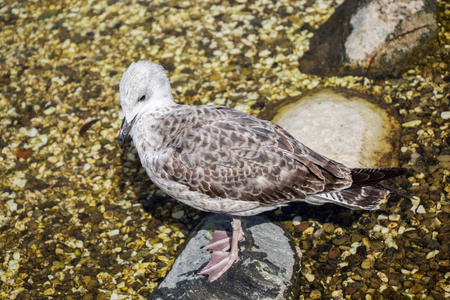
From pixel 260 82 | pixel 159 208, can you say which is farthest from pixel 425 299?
pixel 260 82

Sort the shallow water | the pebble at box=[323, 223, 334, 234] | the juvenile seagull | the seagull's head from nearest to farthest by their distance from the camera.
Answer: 1. the juvenile seagull
2. the seagull's head
3. the shallow water
4. the pebble at box=[323, 223, 334, 234]

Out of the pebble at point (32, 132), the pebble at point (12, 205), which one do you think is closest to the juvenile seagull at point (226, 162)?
the pebble at point (12, 205)

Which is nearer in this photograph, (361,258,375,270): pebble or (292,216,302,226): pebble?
(361,258,375,270): pebble

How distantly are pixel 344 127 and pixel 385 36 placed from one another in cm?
177

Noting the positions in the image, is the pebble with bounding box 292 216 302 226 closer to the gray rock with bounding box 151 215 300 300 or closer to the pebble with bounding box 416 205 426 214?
the gray rock with bounding box 151 215 300 300

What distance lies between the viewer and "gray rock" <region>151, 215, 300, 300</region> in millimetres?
5270

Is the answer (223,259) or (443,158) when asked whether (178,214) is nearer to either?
(223,259)

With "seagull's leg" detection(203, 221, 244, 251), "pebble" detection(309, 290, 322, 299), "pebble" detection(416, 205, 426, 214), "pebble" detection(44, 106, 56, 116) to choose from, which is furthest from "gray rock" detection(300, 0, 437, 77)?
"pebble" detection(44, 106, 56, 116)

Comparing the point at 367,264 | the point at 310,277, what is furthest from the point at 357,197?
the point at 310,277

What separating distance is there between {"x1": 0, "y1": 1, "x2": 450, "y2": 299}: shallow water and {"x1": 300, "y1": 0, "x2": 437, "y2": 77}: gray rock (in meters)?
0.22

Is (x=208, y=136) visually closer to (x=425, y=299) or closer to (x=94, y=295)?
(x=94, y=295)

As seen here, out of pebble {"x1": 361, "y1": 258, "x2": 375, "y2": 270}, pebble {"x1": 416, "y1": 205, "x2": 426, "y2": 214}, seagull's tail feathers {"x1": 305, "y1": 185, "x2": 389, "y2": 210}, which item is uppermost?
seagull's tail feathers {"x1": 305, "y1": 185, "x2": 389, "y2": 210}

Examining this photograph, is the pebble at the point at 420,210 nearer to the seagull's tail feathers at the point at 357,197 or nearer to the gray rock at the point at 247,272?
the seagull's tail feathers at the point at 357,197

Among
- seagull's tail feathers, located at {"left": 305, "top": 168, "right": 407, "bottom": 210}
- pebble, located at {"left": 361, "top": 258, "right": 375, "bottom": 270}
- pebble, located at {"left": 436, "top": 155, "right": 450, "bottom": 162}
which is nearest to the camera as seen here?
seagull's tail feathers, located at {"left": 305, "top": 168, "right": 407, "bottom": 210}
